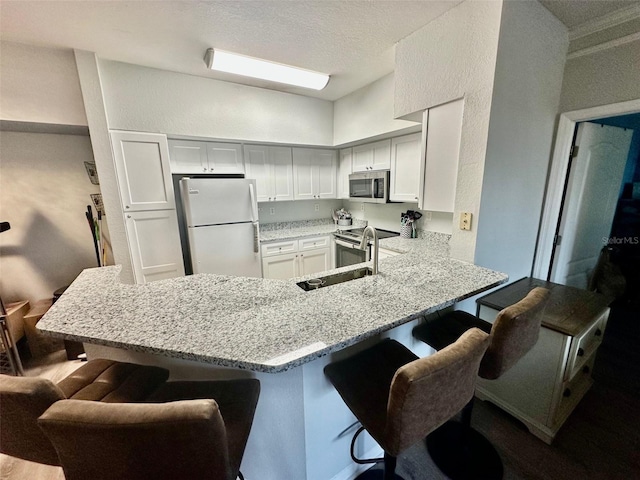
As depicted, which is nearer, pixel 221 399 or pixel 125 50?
pixel 221 399

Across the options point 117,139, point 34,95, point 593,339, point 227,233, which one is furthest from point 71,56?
point 593,339

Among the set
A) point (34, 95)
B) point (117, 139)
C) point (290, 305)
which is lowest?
point (290, 305)

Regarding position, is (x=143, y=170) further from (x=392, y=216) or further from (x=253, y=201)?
(x=392, y=216)

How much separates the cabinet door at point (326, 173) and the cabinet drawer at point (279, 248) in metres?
0.85

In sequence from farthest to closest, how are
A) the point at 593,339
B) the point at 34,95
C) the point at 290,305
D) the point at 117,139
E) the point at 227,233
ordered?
the point at 227,233
the point at 117,139
the point at 34,95
the point at 593,339
the point at 290,305

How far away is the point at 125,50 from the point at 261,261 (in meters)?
2.29

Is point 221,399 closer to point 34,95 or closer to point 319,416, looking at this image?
point 319,416

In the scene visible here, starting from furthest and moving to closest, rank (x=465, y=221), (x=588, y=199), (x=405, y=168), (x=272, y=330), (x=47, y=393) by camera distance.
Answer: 1. (x=405, y=168)
2. (x=588, y=199)
3. (x=465, y=221)
4. (x=272, y=330)
5. (x=47, y=393)

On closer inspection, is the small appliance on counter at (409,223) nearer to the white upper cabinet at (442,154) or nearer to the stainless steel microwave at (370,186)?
the stainless steel microwave at (370,186)

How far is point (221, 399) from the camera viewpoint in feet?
3.16

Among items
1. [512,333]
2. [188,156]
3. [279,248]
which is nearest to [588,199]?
[512,333]

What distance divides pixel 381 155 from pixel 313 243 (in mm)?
1424

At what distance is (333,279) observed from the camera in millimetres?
1599

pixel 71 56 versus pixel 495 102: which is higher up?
pixel 71 56
